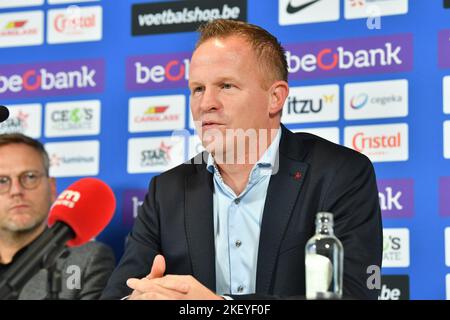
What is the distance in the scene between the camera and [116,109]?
4.05 metres

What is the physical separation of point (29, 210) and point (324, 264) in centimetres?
222

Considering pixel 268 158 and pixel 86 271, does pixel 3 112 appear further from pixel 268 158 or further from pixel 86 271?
pixel 86 271

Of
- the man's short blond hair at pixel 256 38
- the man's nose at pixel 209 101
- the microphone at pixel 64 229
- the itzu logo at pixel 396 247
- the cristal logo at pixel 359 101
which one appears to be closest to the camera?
the microphone at pixel 64 229

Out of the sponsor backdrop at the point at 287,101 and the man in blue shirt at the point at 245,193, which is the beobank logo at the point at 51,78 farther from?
the man in blue shirt at the point at 245,193

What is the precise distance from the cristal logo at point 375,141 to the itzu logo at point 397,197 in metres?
0.15

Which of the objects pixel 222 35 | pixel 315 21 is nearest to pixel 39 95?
pixel 315 21

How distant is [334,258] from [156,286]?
46cm

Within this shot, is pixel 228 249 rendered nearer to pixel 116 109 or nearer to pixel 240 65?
pixel 240 65

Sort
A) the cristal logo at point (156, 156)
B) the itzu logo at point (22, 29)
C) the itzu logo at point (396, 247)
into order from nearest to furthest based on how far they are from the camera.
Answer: the itzu logo at point (396, 247) < the cristal logo at point (156, 156) < the itzu logo at point (22, 29)

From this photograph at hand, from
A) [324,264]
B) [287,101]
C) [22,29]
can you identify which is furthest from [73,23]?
[324,264]

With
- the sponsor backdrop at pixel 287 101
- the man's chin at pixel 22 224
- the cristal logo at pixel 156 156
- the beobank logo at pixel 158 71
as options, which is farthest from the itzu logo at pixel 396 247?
the man's chin at pixel 22 224

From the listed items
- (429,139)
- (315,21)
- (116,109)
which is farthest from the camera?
(116,109)

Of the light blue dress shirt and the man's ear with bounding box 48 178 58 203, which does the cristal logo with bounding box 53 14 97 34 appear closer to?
the man's ear with bounding box 48 178 58 203

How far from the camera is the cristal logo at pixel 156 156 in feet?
12.9
